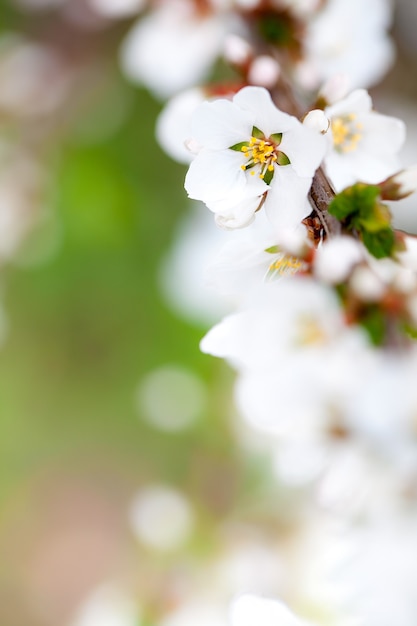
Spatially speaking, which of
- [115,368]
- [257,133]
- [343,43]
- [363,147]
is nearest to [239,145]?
[257,133]

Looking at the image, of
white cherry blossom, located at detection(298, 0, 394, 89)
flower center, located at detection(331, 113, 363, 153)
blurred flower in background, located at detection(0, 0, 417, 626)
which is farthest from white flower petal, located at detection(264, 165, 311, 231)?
blurred flower in background, located at detection(0, 0, 417, 626)

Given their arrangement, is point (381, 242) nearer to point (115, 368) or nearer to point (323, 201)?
point (323, 201)

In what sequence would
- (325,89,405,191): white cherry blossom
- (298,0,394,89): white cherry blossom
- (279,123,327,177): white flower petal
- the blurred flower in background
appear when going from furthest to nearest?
the blurred flower in background
(298,0,394,89): white cherry blossom
(325,89,405,191): white cherry blossom
(279,123,327,177): white flower petal

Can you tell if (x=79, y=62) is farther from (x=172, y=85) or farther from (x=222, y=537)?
(x=222, y=537)

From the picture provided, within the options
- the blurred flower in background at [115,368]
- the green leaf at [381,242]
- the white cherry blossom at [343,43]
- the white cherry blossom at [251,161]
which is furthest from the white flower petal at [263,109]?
the blurred flower in background at [115,368]

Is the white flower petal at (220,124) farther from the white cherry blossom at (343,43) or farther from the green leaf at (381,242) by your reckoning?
the white cherry blossom at (343,43)

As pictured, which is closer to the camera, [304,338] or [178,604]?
[304,338]

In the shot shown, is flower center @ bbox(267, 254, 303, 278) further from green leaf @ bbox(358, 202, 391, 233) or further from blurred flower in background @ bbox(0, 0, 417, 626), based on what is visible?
blurred flower in background @ bbox(0, 0, 417, 626)

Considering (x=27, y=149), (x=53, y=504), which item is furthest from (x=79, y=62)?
(x=53, y=504)
